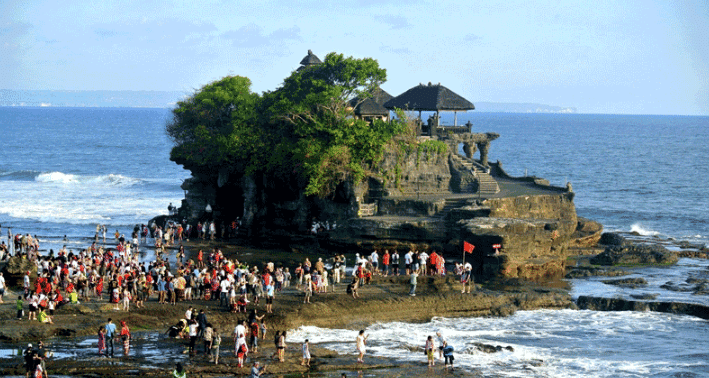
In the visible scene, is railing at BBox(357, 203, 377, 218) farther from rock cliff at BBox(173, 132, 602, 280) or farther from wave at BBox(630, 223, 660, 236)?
wave at BBox(630, 223, 660, 236)

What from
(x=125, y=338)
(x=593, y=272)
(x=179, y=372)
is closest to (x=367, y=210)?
(x=593, y=272)

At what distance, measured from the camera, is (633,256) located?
150 ft

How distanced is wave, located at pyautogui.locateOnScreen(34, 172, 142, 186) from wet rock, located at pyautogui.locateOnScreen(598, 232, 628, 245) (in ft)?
168

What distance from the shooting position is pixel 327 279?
34594mm

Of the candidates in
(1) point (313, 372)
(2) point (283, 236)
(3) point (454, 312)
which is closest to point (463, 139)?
(2) point (283, 236)

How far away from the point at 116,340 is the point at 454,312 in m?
13.9

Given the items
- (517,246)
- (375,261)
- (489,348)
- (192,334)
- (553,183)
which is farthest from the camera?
(553,183)

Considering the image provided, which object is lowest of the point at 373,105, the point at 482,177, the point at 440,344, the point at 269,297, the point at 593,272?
the point at 440,344

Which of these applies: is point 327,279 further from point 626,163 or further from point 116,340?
point 626,163

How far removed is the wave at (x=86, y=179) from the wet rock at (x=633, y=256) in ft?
178

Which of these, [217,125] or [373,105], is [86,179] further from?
[373,105]

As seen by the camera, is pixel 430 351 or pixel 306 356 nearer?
pixel 306 356

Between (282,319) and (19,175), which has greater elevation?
(19,175)

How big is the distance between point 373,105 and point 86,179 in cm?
4752
